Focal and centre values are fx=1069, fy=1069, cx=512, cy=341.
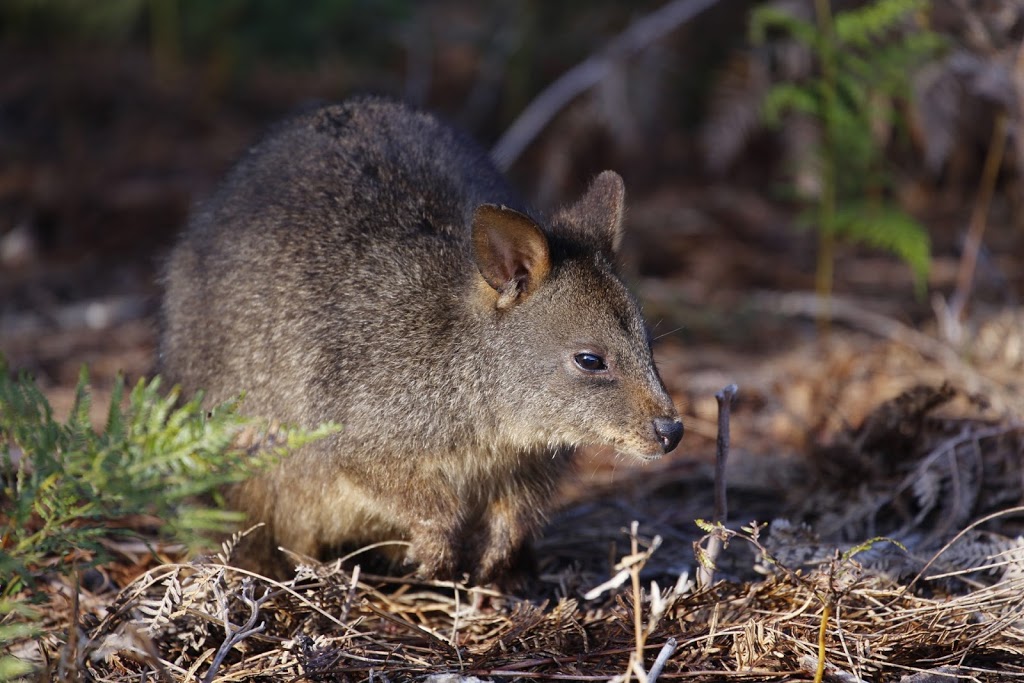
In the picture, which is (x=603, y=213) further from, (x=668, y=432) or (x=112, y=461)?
(x=112, y=461)

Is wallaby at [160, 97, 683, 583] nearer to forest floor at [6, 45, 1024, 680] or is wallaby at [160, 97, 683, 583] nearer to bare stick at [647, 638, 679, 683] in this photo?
forest floor at [6, 45, 1024, 680]

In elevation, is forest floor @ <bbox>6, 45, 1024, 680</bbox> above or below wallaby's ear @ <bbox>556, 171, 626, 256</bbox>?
below

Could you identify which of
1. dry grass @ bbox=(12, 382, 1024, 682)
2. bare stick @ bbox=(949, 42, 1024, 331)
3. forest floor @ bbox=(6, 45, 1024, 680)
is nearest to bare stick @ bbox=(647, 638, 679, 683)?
dry grass @ bbox=(12, 382, 1024, 682)

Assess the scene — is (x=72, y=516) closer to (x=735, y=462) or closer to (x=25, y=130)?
(x=735, y=462)

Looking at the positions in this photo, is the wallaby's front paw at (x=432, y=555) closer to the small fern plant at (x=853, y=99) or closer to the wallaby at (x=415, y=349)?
the wallaby at (x=415, y=349)

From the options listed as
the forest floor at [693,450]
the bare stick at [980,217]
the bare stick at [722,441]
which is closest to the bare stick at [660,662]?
the forest floor at [693,450]

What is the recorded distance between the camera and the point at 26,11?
33.2 ft

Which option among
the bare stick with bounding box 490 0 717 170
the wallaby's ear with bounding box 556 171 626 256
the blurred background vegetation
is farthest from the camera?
the bare stick with bounding box 490 0 717 170

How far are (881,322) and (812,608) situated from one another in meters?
3.76

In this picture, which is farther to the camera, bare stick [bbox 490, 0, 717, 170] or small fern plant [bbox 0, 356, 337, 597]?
bare stick [bbox 490, 0, 717, 170]

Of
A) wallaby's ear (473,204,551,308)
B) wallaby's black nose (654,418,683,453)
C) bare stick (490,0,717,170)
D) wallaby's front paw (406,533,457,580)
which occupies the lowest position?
wallaby's front paw (406,533,457,580)

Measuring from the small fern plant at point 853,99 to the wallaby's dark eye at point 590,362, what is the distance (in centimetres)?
290

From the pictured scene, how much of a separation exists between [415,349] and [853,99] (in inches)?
150

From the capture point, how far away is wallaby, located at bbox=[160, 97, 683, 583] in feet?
13.3
